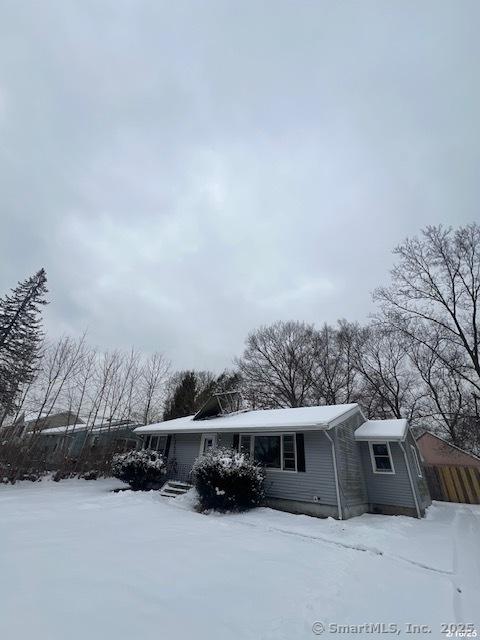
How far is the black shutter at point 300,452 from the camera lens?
1127 centimetres

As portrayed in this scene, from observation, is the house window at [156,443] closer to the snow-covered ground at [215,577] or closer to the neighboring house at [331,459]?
the neighboring house at [331,459]

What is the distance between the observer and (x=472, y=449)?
2419 centimetres

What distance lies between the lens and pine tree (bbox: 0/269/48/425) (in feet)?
61.3

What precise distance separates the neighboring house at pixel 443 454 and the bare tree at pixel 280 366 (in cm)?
1007

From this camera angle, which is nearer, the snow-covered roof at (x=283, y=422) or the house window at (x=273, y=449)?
the snow-covered roof at (x=283, y=422)

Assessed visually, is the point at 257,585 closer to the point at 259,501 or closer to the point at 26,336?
the point at 259,501

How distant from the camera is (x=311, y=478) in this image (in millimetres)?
10852

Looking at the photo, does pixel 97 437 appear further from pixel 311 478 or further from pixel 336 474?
pixel 336 474

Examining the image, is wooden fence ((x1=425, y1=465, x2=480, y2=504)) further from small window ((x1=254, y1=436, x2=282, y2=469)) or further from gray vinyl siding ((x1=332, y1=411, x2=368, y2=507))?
small window ((x1=254, y1=436, x2=282, y2=469))

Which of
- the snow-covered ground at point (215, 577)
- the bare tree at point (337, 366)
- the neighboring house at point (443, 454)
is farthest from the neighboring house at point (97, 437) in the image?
the neighboring house at point (443, 454)

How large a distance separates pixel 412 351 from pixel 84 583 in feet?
88.0

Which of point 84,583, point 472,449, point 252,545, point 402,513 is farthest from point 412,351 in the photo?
point 84,583

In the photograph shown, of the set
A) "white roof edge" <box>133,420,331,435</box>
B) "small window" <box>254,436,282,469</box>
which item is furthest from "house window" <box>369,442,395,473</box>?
"small window" <box>254,436,282,469</box>

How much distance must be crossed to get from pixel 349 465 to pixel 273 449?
2871 mm
